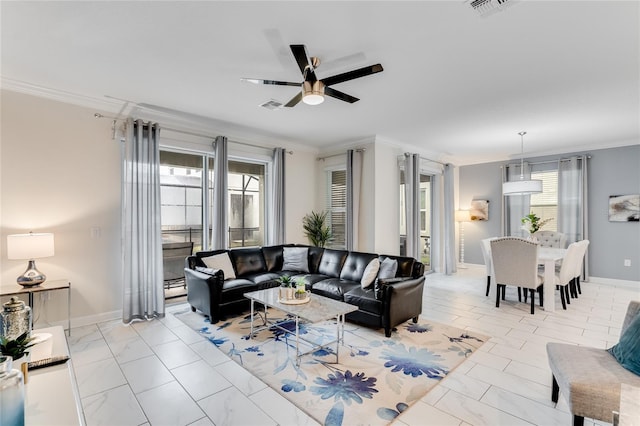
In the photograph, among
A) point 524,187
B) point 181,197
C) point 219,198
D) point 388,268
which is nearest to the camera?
point 388,268

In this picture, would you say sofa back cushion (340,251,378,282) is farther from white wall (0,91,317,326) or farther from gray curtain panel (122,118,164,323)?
white wall (0,91,317,326)

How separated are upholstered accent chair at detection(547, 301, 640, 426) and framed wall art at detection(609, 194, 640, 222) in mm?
5338

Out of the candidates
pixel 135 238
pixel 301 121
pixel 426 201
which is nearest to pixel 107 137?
pixel 135 238

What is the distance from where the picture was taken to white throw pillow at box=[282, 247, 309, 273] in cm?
523

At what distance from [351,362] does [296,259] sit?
251 cm

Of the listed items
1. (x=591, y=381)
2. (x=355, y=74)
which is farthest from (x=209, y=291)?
(x=591, y=381)

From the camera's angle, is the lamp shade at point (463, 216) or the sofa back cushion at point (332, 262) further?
the lamp shade at point (463, 216)

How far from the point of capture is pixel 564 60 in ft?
9.58

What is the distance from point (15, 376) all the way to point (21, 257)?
2.81m

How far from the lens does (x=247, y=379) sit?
8.73 ft

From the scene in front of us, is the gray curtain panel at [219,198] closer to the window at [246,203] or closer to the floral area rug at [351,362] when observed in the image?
the window at [246,203]

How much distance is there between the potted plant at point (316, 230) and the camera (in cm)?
646

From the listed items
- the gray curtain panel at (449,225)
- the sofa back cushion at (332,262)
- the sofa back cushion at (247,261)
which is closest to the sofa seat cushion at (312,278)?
the sofa back cushion at (332,262)

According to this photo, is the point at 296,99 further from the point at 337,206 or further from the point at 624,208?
the point at 624,208
